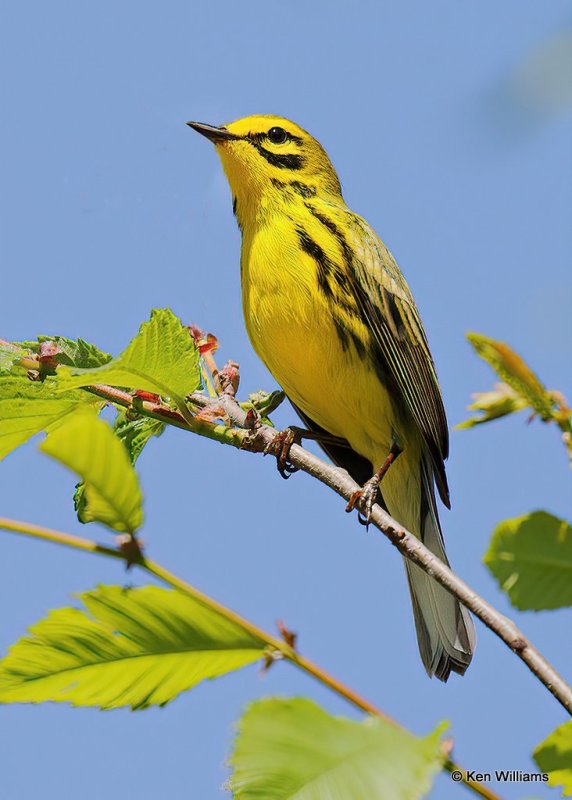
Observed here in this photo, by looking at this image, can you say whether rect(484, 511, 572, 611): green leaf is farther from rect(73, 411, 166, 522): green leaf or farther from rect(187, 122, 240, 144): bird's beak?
rect(187, 122, 240, 144): bird's beak

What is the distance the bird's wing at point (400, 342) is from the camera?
13.6ft

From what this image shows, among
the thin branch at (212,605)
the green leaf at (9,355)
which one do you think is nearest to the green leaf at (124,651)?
the thin branch at (212,605)

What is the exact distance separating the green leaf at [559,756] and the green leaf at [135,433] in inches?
65.9

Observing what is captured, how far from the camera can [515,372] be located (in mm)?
1382

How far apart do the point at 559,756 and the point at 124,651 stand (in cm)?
59

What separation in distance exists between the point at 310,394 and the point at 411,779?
3164 mm

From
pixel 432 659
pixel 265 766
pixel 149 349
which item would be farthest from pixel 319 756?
pixel 432 659

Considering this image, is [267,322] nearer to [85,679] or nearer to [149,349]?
[149,349]

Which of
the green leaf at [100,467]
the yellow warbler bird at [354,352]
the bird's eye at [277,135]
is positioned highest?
the bird's eye at [277,135]

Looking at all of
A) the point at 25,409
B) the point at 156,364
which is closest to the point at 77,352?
the point at 25,409

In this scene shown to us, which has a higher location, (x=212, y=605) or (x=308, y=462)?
(x=308, y=462)

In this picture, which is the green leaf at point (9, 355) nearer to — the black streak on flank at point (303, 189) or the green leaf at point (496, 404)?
the green leaf at point (496, 404)

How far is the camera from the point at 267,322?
4.08m

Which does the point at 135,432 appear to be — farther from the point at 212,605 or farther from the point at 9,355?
the point at 212,605
